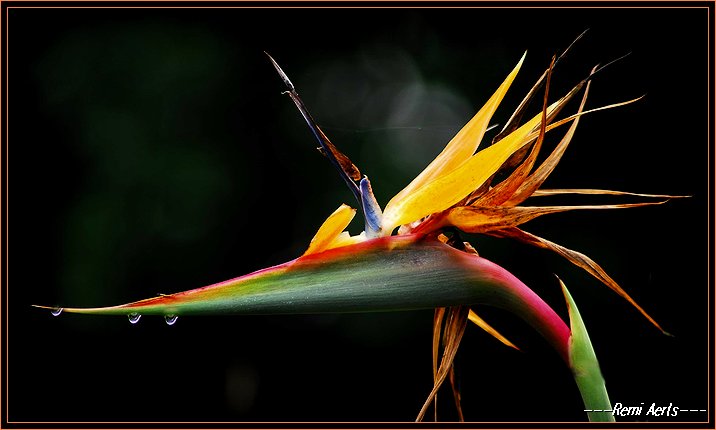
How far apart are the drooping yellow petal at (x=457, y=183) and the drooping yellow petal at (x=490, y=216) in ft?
0.11

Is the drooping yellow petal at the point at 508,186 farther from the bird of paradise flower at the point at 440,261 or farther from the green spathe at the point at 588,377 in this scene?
the green spathe at the point at 588,377

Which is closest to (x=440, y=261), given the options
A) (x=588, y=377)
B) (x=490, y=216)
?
(x=490, y=216)

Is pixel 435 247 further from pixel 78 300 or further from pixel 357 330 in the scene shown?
pixel 78 300

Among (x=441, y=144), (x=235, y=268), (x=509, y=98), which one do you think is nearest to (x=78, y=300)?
(x=235, y=268)

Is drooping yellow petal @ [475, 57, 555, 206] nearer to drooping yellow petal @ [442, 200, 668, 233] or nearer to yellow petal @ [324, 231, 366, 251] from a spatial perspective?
drooping yellow petal @ [442, 200, 668, 233]

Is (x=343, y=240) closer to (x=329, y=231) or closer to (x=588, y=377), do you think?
(x=329, y=231)

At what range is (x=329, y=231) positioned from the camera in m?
0.76

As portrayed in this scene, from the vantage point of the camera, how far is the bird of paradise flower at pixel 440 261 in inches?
28.1

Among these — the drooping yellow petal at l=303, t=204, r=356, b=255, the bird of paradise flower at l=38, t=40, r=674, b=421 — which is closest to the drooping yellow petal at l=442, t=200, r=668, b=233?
the bird of paradise flower at l=38, t=40, r=674, b=421

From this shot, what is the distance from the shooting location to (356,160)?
281 centimetres

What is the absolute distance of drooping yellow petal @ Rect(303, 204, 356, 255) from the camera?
2.49 ft

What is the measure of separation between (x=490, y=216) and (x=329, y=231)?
16cm

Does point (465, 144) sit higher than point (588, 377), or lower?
higher

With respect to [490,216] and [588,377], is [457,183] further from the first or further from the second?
[588,377]
